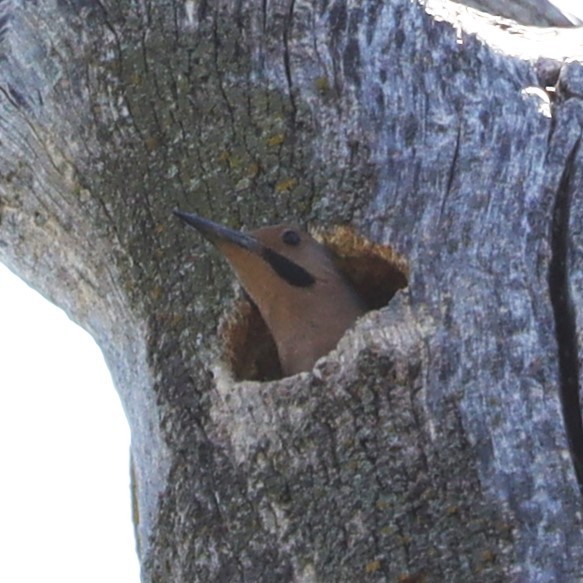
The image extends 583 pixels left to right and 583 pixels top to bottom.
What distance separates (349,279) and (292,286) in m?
0.18

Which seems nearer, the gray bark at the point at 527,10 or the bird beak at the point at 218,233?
the bird beak at the point at 218,233

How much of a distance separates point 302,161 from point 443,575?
4.61ft

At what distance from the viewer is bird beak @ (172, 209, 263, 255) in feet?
13.4

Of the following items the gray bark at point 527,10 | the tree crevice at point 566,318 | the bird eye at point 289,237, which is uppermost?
the gray bark at point 527,10

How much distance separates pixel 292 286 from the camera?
445cm

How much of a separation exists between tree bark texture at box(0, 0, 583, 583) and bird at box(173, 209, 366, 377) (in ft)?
0.33

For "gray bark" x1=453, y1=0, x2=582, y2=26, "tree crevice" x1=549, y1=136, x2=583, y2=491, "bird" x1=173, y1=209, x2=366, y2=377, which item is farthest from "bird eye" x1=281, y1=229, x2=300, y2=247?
"gray bark" x1=453, y1=0, x2=582, y2=26

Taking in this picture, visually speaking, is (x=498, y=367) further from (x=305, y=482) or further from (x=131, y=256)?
(x=131, y=256)

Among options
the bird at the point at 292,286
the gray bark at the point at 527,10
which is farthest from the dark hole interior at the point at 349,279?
the gray bark at the point at 527,10

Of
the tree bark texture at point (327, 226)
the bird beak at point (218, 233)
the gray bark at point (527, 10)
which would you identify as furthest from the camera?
the gray bark at point (527, 10)

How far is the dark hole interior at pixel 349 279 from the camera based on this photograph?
13.4ft

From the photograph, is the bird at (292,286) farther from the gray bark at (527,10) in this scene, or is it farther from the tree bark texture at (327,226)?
the gray bark at (527,10)

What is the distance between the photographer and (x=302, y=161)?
4.26m

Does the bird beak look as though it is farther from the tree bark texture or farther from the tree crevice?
the tree crevice
